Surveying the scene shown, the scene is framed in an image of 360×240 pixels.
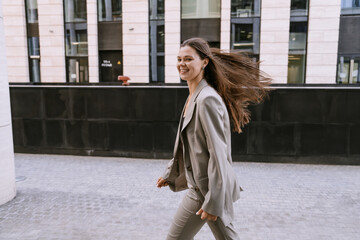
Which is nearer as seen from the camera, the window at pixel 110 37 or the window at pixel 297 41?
the window at pixel 297 41

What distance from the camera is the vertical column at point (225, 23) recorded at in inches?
671

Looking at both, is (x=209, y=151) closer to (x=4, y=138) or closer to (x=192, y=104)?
(x=192, y=104)

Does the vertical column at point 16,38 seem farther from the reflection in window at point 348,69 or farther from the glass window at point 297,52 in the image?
the reflection in window at point 348,69

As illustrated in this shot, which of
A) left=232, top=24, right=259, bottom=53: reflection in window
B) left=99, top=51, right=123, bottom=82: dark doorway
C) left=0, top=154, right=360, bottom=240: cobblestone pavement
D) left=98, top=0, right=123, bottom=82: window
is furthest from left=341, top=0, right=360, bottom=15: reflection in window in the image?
left=0, top=154, right=360, bottom=240: cobblestone pavement

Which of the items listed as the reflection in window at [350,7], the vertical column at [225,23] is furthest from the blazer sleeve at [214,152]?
the reflection in window at [350,7]

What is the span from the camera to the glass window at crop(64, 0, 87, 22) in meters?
18.7

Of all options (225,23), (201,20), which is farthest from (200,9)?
(225,23)

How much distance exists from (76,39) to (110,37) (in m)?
2.30

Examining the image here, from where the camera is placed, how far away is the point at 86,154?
7566mm

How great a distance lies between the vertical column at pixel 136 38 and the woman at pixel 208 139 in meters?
15.8

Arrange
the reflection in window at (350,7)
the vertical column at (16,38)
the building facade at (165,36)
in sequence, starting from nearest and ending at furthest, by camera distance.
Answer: the reflection in window at (350,7)
the building facade at (165,36)
the vertical column at (16,38)

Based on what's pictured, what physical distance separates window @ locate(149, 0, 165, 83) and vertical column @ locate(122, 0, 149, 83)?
27 cm

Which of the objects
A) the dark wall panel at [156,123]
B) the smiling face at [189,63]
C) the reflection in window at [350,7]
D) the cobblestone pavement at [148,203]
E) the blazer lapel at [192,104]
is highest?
the reflection in window at [350,7]

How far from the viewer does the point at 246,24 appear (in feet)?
56.6
